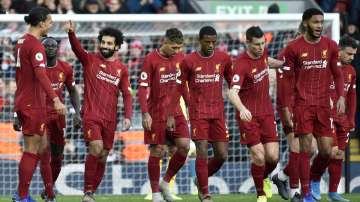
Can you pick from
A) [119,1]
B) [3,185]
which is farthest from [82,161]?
[119,1]

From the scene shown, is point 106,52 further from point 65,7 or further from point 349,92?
point 65,7

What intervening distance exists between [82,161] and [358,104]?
4.74m

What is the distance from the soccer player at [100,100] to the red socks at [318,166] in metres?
2.30

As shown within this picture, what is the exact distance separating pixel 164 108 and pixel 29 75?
92.8 inches

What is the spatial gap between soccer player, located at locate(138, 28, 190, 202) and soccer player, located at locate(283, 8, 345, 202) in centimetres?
160

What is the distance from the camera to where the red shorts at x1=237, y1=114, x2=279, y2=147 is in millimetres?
13469

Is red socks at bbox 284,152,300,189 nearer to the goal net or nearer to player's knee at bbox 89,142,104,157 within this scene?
player's knee at bbox 89,142,104,157

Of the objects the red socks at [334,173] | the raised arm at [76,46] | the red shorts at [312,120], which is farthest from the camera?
the red socks at [334,173]

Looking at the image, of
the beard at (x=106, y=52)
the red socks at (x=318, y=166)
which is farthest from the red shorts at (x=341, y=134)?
the beard at (x=106, y=52)

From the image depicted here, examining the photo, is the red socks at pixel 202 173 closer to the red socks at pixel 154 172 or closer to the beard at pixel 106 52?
the red socks at pixel 154 172

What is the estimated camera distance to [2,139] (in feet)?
56.5

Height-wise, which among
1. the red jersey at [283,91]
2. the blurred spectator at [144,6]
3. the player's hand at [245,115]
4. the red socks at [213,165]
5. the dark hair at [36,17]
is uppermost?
the blurred spectator at [144,6]

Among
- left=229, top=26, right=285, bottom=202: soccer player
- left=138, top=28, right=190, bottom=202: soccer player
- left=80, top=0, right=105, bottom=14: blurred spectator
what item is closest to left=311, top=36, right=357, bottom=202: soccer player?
left=229, top=26, right=285, bottom=202: soccer player

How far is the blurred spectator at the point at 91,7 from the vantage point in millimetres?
18609
